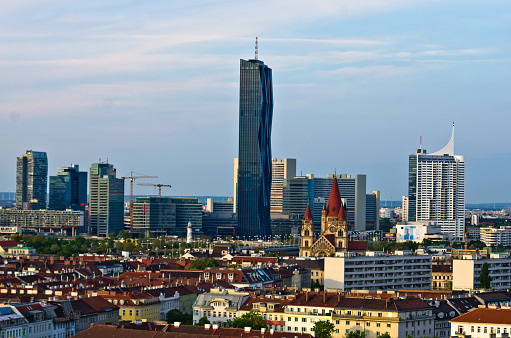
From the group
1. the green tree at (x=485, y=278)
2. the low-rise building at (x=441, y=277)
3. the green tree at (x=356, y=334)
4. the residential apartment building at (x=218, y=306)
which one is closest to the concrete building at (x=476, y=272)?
the green tree at (x=485, y=278)

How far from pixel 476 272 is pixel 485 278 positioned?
217 inches

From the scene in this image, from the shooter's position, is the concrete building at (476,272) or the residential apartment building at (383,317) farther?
the concrete building at (476,272)

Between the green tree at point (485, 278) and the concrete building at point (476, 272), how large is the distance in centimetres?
135

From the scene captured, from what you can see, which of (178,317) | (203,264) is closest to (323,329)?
(178,317)

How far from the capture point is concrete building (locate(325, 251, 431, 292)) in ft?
543

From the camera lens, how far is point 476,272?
169m

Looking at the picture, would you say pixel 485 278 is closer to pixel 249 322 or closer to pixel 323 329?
pixel 249 322

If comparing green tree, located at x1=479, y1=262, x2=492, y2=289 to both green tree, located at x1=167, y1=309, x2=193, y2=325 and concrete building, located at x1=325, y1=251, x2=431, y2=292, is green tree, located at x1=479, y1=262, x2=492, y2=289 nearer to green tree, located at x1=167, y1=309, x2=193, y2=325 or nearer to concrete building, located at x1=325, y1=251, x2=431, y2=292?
concrete building, located at x1=325, y1=251, x2=431, y2=292

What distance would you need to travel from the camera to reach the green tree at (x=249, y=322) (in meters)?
108

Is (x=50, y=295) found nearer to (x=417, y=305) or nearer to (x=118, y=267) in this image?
(x=417, y=305)

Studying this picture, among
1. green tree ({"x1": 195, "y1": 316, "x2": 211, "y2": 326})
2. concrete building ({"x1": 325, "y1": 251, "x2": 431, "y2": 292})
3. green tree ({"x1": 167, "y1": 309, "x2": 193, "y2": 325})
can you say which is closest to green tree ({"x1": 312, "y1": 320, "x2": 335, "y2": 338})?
green tree ({"x1": 195, "y1": 316, "x2": 211, "y2": 326})

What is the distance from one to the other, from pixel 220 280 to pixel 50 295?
35.9 m

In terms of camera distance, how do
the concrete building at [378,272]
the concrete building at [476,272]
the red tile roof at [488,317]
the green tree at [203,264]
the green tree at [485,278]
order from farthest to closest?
the green tree at [203,264] < the concrete building at [476,272] < the concrete building at [378,272] < the green tree at [485,278] < the red tile roof at [488,317]

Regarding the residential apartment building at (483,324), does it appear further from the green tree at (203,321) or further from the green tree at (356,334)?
the green tree at (203,321)
